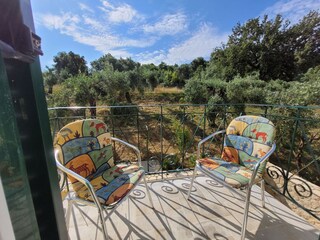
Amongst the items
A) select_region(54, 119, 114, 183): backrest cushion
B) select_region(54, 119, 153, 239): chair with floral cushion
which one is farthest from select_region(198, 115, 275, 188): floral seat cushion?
select_region(54, 119, 114, 183): backrest cushion

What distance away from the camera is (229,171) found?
1461mm

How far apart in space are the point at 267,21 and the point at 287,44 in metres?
2.25

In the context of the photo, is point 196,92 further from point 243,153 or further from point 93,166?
point 93,166

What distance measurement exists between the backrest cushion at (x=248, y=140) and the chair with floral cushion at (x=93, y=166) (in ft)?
3.06

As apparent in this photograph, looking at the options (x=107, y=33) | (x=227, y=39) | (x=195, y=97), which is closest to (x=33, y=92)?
(x=107, y=33)

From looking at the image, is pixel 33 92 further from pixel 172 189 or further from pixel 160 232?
pixel 172 189

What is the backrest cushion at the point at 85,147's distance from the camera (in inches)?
49.5

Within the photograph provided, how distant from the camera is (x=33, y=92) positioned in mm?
417

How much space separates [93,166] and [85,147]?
0.18 meters

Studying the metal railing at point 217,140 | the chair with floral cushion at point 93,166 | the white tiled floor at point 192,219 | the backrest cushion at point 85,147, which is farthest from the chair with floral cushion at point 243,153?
the backrest cushion at point 85,147

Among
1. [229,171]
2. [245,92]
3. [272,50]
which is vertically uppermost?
[272,50]

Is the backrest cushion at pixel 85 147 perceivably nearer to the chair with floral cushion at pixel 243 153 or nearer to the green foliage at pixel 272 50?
the chair with floral cushion at pixel 243 153

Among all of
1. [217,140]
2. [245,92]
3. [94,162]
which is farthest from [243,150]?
[245,92]

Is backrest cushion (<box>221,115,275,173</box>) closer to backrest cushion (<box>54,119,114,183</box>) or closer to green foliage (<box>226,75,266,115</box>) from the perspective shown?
backrest cushion (<box>54,119,114,183</box>)
